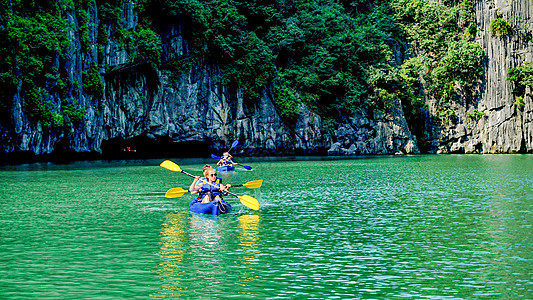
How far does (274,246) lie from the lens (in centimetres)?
1160

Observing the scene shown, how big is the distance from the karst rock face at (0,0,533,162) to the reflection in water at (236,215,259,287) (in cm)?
2458

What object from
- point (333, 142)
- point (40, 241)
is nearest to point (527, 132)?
point (333, 142)

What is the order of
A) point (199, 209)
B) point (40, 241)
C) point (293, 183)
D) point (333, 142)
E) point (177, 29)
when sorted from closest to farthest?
point (40, 241), point (199, 209), point (293, 183), point (177, 29), point (333, 142)

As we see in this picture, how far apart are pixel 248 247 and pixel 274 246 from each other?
0.58m

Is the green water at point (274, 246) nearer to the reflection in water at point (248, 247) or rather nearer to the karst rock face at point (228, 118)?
the reflection in water at point (248, 247)

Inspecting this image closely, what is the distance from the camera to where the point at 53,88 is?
3584 centimetres

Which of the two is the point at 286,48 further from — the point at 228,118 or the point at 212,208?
the point at 212,208

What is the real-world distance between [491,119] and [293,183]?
43623 millimetres

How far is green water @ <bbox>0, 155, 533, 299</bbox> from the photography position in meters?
8.52

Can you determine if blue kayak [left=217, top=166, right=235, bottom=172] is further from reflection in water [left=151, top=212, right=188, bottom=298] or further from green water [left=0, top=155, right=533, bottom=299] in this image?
reflection in water [left=151, top=212, right=188, bottom=298]

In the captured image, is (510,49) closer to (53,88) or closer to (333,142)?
(333,142)

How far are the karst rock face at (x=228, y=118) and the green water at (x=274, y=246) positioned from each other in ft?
58.9

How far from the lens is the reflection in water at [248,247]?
9.23m

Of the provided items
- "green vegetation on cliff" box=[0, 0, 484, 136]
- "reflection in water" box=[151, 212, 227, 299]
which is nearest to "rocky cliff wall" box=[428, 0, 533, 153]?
"green vegetation on cliff" box=[0, 0, 484, 136]
